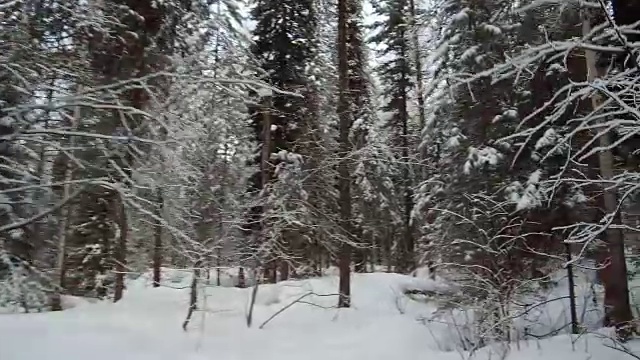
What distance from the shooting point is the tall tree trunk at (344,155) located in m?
11.8

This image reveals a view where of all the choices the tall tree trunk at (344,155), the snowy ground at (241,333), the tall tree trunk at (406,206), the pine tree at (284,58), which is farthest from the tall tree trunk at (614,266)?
the tall tree trunk at (406,206)

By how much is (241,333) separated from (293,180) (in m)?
4.00

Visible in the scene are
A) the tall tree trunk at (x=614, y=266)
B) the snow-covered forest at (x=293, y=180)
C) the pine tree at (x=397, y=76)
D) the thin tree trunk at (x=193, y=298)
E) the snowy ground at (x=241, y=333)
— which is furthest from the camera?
the pine tree at (x=397, y=76)

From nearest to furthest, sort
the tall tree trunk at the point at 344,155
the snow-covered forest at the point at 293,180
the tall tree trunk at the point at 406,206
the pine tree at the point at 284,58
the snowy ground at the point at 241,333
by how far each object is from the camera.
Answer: the snow-covered forest at the point at 293,180
the snowy ground at the point at 241,333
the tall tree trunk at the point at 344,155
the pine tree at the point at 284,58
the tall tree trunk at the point at 406,206

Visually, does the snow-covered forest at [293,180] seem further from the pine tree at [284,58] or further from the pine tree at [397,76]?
the pine tree at [397,76]

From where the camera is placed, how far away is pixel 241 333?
28.9 feet

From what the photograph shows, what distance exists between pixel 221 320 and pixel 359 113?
10.3 meters

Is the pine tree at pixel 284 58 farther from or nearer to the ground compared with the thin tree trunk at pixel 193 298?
farther from the ground

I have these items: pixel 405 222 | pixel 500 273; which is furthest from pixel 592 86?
pixel 405 222

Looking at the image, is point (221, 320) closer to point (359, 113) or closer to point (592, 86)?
point (592, 86)

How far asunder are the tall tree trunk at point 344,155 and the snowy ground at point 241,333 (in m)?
0.85

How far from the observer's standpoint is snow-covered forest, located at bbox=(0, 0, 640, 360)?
3855mm

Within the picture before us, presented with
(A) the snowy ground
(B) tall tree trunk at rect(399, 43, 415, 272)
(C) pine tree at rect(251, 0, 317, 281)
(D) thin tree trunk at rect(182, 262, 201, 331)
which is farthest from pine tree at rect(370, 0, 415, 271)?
(D) thin tree trunk at rect(182, 262, 201, 331)

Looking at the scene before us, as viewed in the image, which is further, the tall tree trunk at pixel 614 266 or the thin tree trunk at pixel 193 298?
the thin tree trunk at pixel 193 298
